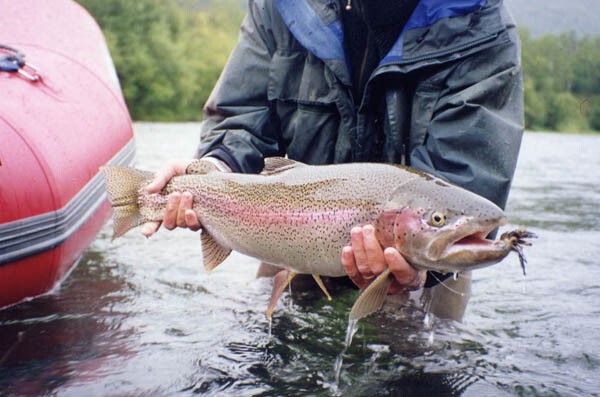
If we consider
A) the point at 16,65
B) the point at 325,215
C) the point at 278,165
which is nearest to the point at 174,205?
the point at 278,165

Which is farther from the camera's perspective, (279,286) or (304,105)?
(304,105)

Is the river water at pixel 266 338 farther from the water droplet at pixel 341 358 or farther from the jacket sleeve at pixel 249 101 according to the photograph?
the jacket sleeve at pixel 249 101

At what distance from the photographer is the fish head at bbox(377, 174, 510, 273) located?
2043 millimetres

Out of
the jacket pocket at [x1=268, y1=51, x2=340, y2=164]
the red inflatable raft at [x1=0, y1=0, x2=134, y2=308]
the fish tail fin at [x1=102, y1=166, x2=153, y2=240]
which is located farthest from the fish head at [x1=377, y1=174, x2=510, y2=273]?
the red inflatable raft at [x1=0, y1=0, x2=134, y2=308]

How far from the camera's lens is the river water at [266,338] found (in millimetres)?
2797

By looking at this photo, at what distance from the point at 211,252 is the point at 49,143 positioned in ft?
4.19

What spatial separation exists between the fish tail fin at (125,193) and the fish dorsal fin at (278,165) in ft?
1.99

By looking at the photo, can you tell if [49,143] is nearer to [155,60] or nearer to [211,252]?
[211,252]

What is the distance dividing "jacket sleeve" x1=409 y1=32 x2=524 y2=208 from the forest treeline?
918 inches

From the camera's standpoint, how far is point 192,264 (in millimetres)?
4816

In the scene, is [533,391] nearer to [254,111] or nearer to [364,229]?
[364,229]

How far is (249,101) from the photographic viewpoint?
3.49 m

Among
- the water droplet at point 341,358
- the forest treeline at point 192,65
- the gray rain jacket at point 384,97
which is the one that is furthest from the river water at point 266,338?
the forest treeline at point 192,65

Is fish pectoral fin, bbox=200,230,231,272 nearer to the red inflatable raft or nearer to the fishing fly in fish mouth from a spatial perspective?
the fishing fly in fish mouth
